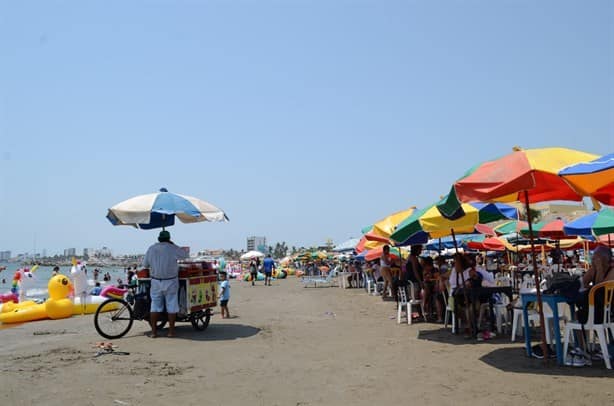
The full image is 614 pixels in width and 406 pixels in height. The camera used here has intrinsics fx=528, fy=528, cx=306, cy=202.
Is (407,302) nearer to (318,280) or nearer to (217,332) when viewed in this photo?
(217,332)

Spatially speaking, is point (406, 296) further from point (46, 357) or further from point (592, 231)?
point (46, 357)

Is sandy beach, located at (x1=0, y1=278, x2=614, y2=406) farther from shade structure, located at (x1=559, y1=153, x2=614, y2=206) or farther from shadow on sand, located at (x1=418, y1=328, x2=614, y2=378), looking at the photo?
shade structure, located at (x1=559, y1=153, x2=614, y2=206)

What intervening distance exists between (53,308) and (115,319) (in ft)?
21.7

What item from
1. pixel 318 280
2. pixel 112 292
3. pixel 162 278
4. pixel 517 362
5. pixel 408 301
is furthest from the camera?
pixel 318 280

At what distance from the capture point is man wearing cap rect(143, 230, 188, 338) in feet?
29.7

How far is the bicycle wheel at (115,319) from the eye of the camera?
9156mm

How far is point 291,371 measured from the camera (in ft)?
21.2

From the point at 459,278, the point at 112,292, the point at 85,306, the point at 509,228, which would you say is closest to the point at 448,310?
the point at 459,278

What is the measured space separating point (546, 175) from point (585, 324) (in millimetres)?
1815

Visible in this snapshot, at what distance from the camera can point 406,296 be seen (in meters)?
11.2

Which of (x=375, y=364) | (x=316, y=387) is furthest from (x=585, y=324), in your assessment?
(x=316, y=387)

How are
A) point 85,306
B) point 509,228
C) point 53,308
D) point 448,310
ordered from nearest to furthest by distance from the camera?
point 448,310
point 53,308
point 85,306
point 509,228

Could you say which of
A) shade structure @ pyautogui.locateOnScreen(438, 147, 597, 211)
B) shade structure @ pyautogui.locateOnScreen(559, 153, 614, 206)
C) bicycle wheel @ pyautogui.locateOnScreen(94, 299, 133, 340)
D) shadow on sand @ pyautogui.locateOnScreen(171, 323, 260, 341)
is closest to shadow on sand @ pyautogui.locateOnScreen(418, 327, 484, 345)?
shade structure @ pyautogui.locateOnScreen(438, 147, 597, 211)

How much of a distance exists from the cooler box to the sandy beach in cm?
55
